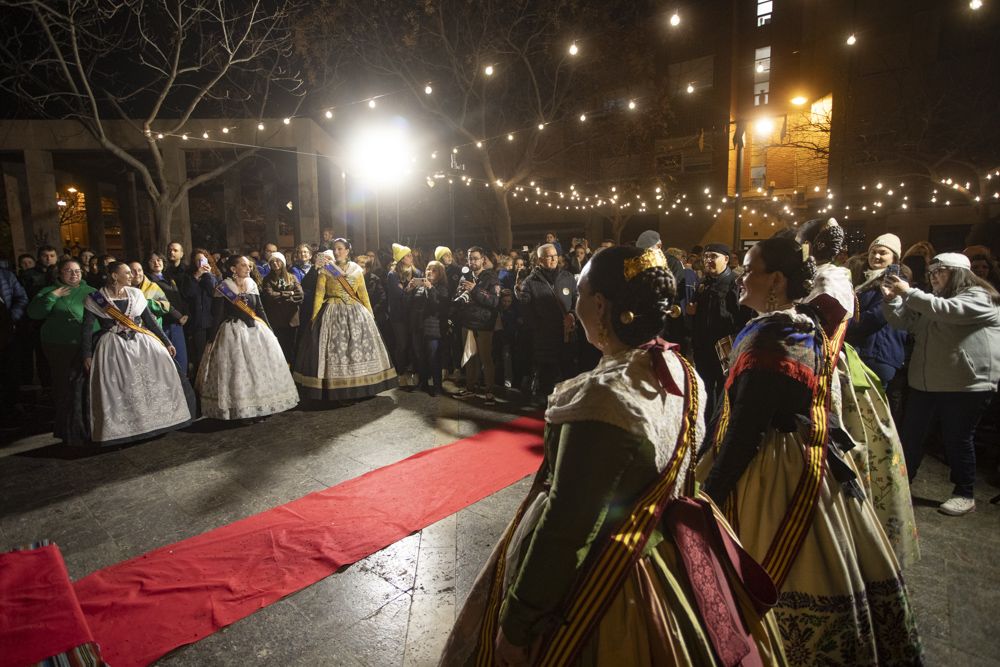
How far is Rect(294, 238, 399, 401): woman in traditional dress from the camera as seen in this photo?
6.69 m

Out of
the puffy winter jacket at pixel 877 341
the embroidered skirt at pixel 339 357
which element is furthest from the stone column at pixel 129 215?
the puffy winter jacket at pixel 877 341

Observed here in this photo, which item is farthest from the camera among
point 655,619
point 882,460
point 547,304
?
point 547,304

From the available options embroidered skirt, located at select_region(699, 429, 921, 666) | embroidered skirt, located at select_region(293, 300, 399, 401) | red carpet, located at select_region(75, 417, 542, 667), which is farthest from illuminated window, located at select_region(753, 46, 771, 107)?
embroidered skirt, located at select_region(699, 429, 921, 666)

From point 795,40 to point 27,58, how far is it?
27.1 meters

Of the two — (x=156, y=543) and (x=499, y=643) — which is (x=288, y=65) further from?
(x=499, y=643)

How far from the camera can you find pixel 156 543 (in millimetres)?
3572

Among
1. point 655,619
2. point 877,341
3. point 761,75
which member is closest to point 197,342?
point 655,619

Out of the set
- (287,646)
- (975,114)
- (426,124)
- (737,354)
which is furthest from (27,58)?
(975,114)

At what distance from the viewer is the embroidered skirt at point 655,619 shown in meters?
1.28

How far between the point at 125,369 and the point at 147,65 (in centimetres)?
1091

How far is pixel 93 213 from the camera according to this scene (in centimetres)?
1986

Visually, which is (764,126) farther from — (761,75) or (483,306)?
(483,306)

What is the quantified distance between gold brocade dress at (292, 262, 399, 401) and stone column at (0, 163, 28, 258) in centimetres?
1397

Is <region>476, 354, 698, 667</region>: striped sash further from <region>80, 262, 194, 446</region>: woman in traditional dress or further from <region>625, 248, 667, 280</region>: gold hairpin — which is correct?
<region>80, 262, 194, 446</region>: woman in traditional dress
